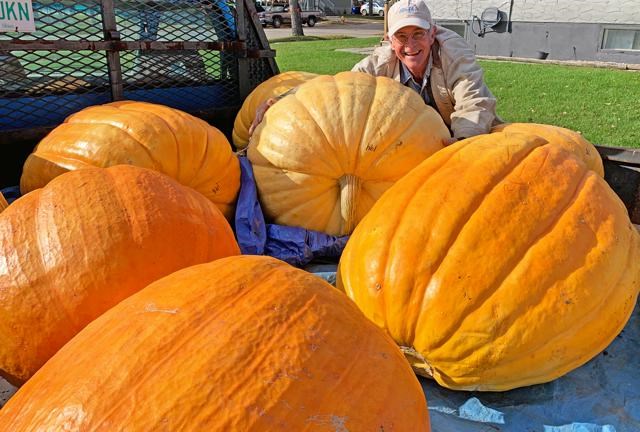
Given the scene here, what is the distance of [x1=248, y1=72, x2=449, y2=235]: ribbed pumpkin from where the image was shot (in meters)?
2.54

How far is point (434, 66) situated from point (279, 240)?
1602 mm

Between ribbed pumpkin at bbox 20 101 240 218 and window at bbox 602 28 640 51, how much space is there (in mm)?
12985

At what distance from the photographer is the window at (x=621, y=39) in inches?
496

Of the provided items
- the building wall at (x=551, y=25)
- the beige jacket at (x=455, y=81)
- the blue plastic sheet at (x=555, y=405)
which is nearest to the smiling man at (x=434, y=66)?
the beige jacket at (x=455, y=81)

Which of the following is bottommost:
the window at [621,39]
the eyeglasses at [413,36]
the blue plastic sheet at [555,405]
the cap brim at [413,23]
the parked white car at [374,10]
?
the blue plastic sheet at [555,405]

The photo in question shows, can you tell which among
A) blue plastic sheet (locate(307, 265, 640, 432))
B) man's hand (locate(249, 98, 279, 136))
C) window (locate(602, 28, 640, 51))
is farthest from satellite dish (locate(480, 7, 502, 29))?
blue plastic sheet (locate(307, 265, 640, 432))

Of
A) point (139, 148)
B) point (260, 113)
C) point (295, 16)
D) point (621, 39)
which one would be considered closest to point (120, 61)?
point (260, 113)

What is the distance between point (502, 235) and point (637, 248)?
0.53 metres

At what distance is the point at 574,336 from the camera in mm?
1649

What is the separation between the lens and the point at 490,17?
1461cm

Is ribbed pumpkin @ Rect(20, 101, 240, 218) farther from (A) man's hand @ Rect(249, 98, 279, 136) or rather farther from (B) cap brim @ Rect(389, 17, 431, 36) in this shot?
(B) cap brim @ Rect(389, 17, 431, 36)

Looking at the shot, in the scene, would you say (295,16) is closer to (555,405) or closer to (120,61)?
(120,61)

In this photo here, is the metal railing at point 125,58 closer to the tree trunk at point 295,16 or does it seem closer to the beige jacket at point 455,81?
the beige jacket at point 455,81

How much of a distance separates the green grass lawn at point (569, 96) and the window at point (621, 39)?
98cm
